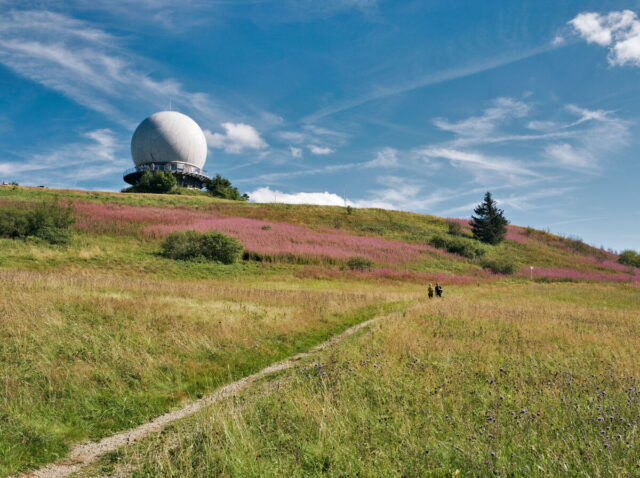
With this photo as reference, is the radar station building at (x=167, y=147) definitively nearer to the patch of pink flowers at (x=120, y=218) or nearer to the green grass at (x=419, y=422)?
the patch of pink flowers at (x=120, y=218)

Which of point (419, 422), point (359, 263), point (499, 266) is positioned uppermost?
point (499, 266)

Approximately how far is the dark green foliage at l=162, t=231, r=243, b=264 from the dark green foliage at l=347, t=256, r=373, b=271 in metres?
9.00

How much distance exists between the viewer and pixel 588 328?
486 inches

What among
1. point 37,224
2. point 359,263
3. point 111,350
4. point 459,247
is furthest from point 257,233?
point 111,350

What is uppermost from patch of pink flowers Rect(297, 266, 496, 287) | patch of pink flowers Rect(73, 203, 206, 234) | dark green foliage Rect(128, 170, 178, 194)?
dark green foliage Rect(128, 170, 178, 194)

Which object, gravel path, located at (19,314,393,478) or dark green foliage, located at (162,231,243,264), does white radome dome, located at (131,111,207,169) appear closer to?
dark green foliage, located at (162,231,243,264)

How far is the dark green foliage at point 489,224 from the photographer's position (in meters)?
53.1

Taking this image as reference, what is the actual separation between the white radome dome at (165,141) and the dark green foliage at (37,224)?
50.0m

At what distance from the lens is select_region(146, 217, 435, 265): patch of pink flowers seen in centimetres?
3175

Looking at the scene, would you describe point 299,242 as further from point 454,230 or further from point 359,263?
point 454,230

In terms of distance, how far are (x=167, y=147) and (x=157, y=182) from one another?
9.17 metres

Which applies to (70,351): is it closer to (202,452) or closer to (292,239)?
(202,452)

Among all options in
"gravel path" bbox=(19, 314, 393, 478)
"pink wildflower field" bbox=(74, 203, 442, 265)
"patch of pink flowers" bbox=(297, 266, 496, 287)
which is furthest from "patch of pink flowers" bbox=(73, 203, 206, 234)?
"gravel path" bbox=(19, 314, 393, 478)

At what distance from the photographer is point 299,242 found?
3531cm
